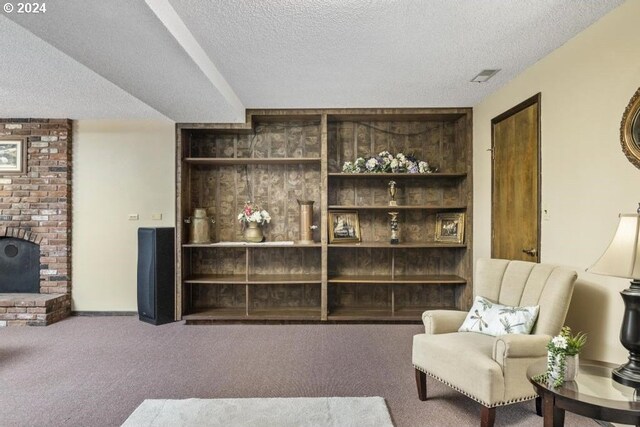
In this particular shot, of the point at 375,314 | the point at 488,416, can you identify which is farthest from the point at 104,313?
the point at 488,416

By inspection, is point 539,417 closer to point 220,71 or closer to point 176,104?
point 220,71

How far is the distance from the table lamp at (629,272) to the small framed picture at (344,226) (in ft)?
10.1

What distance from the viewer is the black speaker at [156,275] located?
4.45 meters

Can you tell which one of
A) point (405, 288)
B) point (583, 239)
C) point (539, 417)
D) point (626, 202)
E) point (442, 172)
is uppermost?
point (442, 172)

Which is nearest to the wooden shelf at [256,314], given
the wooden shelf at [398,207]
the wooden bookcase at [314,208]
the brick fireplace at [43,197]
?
the wooden bookcase at [314,208]

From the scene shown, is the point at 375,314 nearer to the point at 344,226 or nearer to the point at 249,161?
the point at 344,226

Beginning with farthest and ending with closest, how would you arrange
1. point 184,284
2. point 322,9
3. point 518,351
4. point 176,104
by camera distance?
point 184,284, point 176,104, point 322,9, point 518,351

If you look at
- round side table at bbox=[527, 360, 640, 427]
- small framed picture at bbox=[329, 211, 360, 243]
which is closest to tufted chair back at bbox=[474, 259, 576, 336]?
round side table at bbox=[527, 360, 640, 427]

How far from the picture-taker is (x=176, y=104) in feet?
12.5

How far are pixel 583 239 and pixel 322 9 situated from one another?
2.22m

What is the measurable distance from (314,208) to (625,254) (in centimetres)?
354

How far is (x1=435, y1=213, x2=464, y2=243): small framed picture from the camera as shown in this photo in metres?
4.59

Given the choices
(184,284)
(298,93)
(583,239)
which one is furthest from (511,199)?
(184,284)

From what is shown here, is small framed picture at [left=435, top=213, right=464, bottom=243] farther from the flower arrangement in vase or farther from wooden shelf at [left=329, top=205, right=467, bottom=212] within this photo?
the flower arrangement in vase
